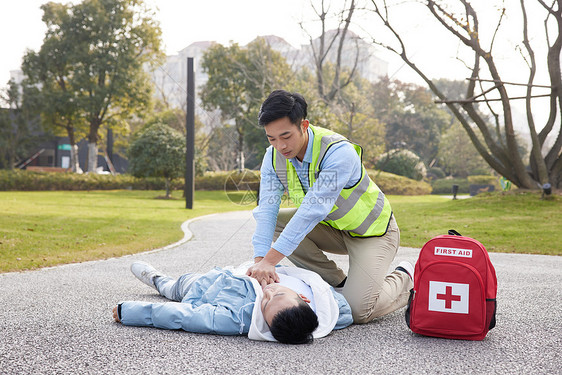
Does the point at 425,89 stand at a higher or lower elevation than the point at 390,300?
higher

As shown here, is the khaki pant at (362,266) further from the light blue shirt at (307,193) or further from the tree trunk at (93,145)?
the tree trunk at (93,145)

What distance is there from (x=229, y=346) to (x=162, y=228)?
662 cm

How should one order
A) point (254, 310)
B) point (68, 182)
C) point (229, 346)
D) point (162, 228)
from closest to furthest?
point (229, 346)
point (254, 310)
point (162, 228)
point (68, 182)

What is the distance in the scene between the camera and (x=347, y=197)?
3.00 meters

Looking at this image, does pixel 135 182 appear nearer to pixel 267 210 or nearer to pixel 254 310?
pixel 267 210

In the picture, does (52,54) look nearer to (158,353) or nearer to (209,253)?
(209,253)

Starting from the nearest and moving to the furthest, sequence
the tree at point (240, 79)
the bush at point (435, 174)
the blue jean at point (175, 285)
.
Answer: the blue jean at point (175, 285), the tree at point (240, 79), the bush at point (435, 174)

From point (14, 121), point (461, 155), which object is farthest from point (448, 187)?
point (14, 121)

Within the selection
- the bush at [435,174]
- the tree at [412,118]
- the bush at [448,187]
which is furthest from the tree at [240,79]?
the bush at [435,174]

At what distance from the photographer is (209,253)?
6.22m

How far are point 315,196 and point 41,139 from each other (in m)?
25.1

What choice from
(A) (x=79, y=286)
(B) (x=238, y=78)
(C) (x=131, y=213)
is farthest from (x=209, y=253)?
(B) (x=238, y=78)

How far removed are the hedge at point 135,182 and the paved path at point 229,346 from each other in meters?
17.3

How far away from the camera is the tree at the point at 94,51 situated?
23.1 m
